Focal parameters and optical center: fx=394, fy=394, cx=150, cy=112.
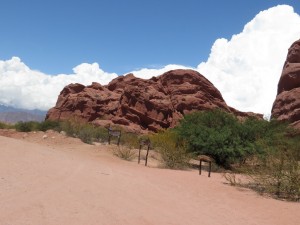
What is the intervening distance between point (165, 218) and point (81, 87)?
7210 centimetres

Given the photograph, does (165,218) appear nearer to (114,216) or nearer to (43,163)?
(114,216)

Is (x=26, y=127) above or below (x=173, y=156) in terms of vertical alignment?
above

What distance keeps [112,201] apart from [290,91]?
4451 centimetres

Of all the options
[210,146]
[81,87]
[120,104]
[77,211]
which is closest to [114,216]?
[77,211]

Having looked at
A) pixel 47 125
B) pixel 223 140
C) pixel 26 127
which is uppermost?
pixel 47 125

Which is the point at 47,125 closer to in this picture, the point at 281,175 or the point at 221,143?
the point at 221,143

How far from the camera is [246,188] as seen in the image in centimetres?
1645

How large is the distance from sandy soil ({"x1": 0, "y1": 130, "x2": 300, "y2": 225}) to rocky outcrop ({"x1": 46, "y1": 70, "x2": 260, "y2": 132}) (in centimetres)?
4128

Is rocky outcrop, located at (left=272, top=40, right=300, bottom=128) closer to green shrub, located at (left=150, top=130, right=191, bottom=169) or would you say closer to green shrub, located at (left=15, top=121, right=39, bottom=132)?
green shrub, located at (left=150, top=130, right=191, bottom=169)

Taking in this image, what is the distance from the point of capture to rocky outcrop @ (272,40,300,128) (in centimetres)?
4816

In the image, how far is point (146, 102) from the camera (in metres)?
60.6

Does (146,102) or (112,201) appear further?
(146,102)

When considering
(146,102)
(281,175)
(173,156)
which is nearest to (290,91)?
(146,102)

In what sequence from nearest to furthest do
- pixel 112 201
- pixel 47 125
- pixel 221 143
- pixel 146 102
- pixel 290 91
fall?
pixel 112 201 < pixel 221 143 < pixel 47 125 < pixel 290 91 < pixel 146 102
